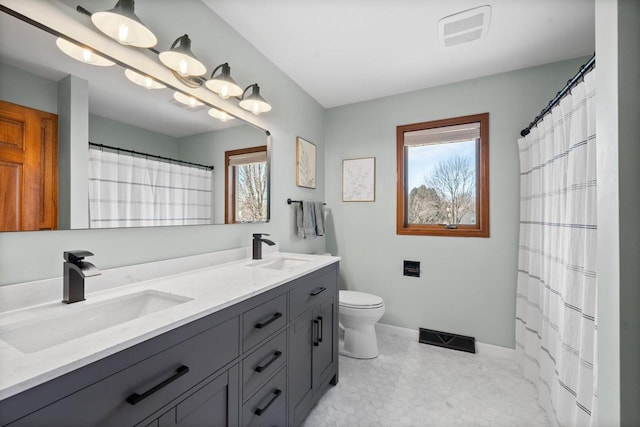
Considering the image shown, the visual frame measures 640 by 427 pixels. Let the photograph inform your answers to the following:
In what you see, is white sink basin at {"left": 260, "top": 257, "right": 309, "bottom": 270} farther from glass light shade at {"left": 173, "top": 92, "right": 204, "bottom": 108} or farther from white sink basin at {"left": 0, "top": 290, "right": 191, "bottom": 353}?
glass light shade at {"left": 173, "top": 92, "right": 204, "bottom": 108}

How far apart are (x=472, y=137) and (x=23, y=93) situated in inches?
110

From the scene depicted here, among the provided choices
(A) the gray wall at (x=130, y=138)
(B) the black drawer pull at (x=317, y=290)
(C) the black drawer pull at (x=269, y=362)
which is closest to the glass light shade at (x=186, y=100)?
(A) the gray wall at (x=130, y=138)

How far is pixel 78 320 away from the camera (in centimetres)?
91

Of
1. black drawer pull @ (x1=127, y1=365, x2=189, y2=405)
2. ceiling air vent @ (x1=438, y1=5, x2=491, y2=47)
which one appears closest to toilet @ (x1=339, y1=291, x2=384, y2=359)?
black drawer pull @ (x1=127, y1=365, x2=189, y2=405)

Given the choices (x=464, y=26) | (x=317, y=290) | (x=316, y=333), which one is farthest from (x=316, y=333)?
(x=464, y=26)

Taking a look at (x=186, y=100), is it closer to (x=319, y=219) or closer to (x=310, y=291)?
(x=310, y=291)

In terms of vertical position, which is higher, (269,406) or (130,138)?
(130,138)

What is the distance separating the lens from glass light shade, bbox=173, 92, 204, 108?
1403mm

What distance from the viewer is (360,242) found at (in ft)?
9.37

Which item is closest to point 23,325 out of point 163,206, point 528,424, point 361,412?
point 163,206

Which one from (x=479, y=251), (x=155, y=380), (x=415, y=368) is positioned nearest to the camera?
(x=155, y=380)

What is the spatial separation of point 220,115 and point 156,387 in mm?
1419

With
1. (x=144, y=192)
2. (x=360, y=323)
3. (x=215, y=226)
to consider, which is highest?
(x=144, y=192)

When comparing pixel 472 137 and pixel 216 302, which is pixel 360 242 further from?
pixel 216 302
